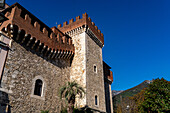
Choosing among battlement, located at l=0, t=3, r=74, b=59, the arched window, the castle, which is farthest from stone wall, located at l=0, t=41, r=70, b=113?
battlement, located at l=0, t=3, r=74, b=59

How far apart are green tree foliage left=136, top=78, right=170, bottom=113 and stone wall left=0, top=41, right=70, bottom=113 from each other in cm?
843

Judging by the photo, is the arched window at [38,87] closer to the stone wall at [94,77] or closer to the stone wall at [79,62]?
the stone wall at [79,62]

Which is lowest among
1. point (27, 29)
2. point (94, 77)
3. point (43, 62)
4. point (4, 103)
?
A: point (4, 103)

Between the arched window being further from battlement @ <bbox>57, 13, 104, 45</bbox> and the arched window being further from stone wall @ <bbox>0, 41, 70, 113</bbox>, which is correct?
battlement @ <bbox>57, 13, 104, 45</bbox>

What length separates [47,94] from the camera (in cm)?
1263

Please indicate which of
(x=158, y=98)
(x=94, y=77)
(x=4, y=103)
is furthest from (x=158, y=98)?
(x=4, y=103)

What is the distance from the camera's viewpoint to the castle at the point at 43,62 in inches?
403

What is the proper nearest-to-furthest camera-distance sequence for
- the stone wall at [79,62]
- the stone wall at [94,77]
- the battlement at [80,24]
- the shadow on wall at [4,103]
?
the shadow on wall at [4,103]
the stone wall at [94,77]
the stone wall at [79,62]
the battlement at [80,24]

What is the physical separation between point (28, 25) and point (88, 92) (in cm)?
817

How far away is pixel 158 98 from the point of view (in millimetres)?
13797

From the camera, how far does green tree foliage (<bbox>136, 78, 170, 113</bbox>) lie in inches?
525

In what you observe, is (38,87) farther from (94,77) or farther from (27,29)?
(94,77)

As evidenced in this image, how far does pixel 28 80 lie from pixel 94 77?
756cm

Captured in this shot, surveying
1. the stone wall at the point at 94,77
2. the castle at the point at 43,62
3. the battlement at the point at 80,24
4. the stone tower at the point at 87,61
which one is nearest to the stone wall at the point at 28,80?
the castle at the point at 43,62
